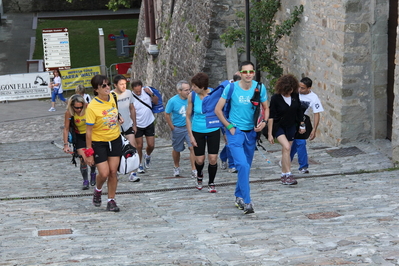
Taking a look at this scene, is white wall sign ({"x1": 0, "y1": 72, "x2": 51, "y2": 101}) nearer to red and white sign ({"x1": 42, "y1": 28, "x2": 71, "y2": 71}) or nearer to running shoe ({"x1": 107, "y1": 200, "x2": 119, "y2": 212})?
red and white sign ({"x1": 42, "y1": 28, "x2": 71, "y2": 71})

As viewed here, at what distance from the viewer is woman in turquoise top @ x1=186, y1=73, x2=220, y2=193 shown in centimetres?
844

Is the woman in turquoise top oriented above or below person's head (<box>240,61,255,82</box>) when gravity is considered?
below

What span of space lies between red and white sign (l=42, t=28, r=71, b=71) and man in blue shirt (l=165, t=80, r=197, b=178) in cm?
1687

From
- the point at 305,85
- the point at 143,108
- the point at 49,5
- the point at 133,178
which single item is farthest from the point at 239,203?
the point at 49,5

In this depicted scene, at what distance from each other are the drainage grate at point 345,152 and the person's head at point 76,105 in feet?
13.9

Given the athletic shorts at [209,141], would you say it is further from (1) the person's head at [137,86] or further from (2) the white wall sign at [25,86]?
(2) the white wall sign at [25,86]

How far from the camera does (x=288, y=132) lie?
28.8 feet

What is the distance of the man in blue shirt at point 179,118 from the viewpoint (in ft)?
32.0

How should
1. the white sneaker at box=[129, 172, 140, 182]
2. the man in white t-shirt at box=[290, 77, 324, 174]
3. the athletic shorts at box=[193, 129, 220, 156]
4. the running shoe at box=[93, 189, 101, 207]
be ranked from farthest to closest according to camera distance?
1. the white sneaker at box=[129, 172, 140, 182]
2. the man in white t-shirt at box=[290, 77, 324, 174]
3. the athletic shorts at box=[193, 129, 220, 156]
4. the running shoe at box=[93, 189, 101, 207]

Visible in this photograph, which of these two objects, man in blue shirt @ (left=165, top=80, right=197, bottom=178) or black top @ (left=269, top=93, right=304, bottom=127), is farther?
man in blue shirt @ (left=165, top=80, right=197, bottom=178)

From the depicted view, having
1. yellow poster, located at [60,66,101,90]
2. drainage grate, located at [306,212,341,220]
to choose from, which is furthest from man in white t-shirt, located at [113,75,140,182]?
yellow poster, located at [60,66,101,90]

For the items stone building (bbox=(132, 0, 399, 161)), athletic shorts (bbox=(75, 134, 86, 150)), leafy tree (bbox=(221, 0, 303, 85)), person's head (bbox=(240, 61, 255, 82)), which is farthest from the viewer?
leafy tree (bbox=(221, 0, 303, 85))

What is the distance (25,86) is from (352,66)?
55.0 ft

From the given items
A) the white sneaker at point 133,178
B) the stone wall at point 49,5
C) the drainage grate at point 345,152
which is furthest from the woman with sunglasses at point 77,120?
the stone wall at point 49,5
